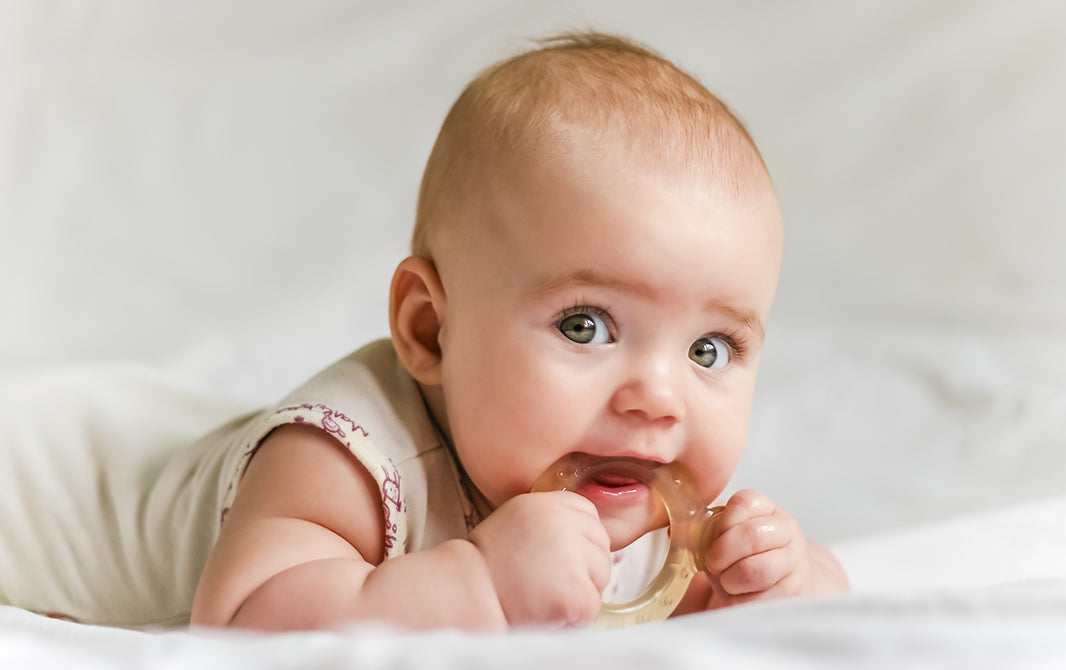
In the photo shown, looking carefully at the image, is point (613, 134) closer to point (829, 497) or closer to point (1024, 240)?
point (829, 497)

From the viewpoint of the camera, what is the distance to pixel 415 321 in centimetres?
116

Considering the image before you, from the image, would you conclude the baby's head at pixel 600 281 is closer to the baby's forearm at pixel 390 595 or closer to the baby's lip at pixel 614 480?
the baby's lip at pixel 614 480

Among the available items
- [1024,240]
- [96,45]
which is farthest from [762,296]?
[96,45]

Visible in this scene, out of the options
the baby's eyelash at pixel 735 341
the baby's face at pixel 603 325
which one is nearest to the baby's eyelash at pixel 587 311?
the baby's face at pixel 603 325

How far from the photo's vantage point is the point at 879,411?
189cm

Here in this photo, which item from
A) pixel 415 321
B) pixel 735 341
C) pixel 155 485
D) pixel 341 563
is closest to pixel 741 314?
pixel 735 341

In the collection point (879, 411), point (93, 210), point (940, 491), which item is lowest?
point (93, 210)

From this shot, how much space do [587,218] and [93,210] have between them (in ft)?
5.23

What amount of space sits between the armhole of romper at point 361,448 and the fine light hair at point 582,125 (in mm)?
188

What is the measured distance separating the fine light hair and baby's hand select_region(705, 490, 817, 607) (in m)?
0.30

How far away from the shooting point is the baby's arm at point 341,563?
863 mm

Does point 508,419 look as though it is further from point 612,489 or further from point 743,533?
point 743,533

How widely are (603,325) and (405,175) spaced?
5.00ft

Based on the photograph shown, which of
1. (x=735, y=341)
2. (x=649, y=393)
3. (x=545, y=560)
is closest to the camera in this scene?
(x=545, y=560)
